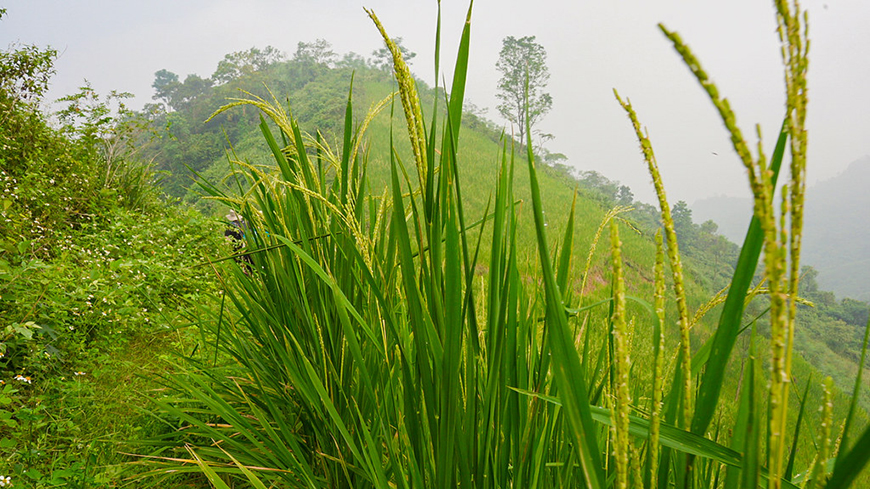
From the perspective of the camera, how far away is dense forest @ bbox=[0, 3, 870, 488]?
1.06ft

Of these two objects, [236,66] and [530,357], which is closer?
[530,357]

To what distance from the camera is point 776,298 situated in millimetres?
192

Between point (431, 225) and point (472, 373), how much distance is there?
0.74 feet

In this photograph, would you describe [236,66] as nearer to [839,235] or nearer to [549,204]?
[549,204]

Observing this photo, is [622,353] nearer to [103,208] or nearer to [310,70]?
[103,208]

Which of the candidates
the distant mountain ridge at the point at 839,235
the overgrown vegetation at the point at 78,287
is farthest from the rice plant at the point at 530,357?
the distant mountain ridge at the point at 839,235

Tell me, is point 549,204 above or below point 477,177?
below

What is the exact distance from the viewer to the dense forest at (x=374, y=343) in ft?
1.06

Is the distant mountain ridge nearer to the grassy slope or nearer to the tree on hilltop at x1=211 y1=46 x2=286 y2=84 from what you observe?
the grassy slope

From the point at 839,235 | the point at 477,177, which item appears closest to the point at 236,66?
the point at 477,177

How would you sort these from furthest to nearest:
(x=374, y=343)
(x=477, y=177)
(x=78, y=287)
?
(x=477, y=177), (x=78, y=287), (x=374, y=343)

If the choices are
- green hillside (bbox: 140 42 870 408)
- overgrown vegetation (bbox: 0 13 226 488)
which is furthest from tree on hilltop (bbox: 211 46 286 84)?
overgrown vegetation (bbox: 0 13 226 488)

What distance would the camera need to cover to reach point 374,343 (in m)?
0.69

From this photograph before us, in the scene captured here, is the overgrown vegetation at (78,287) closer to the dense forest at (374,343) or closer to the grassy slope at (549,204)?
the dense forest at (374,343)
